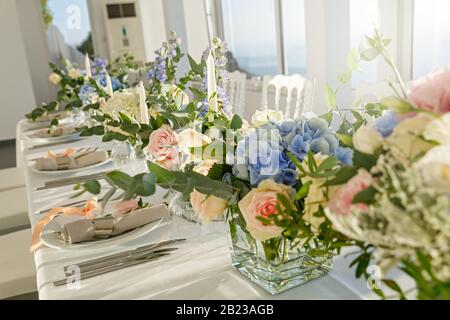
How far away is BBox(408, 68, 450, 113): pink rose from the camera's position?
0.48m

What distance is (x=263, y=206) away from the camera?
66 centimetres

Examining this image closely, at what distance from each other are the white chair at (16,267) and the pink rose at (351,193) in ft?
4.43

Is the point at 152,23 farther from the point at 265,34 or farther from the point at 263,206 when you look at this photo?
the point at 263,206

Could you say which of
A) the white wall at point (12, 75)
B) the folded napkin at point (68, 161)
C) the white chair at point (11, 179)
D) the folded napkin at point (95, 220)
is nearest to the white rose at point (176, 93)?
the folded napkin at point (95, 220)

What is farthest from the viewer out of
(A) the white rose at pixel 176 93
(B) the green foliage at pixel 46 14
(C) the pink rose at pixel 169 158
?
(B) the green foliage at pixel 46 14

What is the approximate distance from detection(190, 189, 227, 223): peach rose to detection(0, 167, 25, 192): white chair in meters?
2.36

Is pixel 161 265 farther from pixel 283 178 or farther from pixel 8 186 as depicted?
pixel 8 186

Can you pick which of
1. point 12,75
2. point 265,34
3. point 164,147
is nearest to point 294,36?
point 265,34

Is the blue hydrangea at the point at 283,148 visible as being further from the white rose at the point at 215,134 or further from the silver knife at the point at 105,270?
the silver knife at the point at 105,270

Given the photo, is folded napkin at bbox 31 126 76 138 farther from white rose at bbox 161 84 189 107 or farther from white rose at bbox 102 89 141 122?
white rose at bbox 161 84 189 107

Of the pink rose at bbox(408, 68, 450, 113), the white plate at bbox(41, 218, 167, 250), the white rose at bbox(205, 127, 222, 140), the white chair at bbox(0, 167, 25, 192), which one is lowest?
the white chair at bbox(0, 167, 25, 192)

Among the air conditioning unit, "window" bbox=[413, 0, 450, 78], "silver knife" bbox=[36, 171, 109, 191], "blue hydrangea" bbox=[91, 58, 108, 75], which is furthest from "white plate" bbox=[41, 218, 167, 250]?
the air conditioning unit

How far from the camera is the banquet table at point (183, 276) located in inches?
31.0
